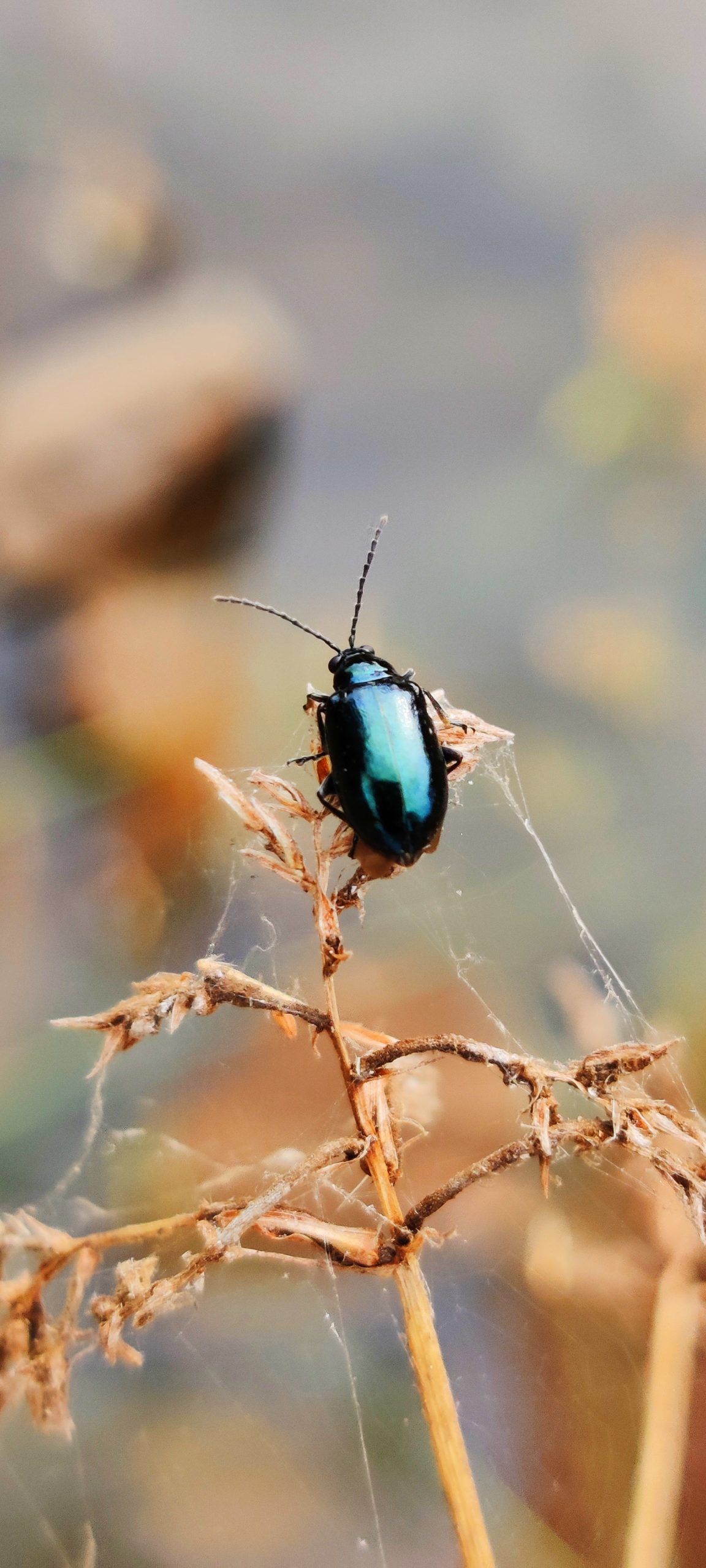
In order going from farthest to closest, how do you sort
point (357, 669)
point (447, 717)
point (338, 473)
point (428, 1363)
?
point (338, 473)
point (357, 669)
point (447, 717)
point (428, 1363)

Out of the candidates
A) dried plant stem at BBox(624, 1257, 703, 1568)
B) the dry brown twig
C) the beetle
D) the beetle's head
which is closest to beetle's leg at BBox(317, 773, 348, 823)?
the beetle

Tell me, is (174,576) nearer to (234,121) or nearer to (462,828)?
(462,828)

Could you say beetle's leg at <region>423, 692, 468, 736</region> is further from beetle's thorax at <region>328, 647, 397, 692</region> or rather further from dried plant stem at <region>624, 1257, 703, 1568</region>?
dried plant stem at <region>624, 1257, 703, 1568</region>

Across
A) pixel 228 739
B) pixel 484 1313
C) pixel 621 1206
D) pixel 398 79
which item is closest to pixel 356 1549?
pixel 484 1313

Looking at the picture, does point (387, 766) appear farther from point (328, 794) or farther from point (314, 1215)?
point (314, 1215)

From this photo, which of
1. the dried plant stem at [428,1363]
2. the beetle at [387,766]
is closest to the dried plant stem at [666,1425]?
the dried plant stem at [428,1363]

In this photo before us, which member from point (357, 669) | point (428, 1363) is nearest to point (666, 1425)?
point (428, 1363)
